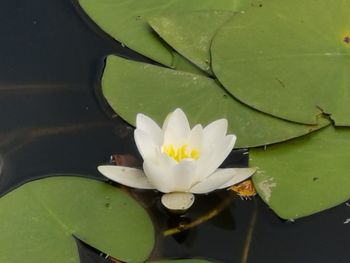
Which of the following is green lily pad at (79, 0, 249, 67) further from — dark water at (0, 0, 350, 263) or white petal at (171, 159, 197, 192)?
white petal at (171, 159, 197, 192)

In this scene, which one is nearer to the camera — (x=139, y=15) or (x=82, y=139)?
(x=82, y=139)

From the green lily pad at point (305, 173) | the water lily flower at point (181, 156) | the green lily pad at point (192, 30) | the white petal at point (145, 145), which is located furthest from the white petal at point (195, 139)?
the green lily pad at point (192, 30)

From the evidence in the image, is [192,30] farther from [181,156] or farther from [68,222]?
[68,222]

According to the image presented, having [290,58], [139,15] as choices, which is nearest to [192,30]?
[139,15]

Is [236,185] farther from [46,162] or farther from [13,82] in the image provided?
[13,82]

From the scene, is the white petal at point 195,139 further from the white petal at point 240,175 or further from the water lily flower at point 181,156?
the white petal at point 240,175

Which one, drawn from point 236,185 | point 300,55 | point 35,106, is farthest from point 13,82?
point 300,55

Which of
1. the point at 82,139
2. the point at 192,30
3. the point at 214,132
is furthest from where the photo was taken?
the point at 192,30
